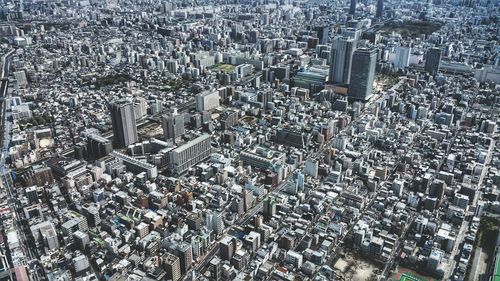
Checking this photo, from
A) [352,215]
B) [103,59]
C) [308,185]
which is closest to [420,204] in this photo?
[352,215]

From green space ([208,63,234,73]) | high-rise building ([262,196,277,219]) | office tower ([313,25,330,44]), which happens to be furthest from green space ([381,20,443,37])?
high-rise building ([262,196,277,219])

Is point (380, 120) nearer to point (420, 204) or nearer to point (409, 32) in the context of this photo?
point (420, 204)

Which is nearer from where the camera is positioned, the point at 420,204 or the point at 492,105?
the point at 420,204

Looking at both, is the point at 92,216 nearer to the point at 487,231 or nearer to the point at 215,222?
the point at 215,222

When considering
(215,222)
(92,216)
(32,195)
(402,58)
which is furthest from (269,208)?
(402,58)

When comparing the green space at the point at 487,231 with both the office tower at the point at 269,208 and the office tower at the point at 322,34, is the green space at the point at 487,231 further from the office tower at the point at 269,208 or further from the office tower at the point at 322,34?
the office tower at the point at 322,34

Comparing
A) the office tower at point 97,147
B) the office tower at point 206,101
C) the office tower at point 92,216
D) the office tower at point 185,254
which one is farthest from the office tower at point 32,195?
the office tower at point 206,101
